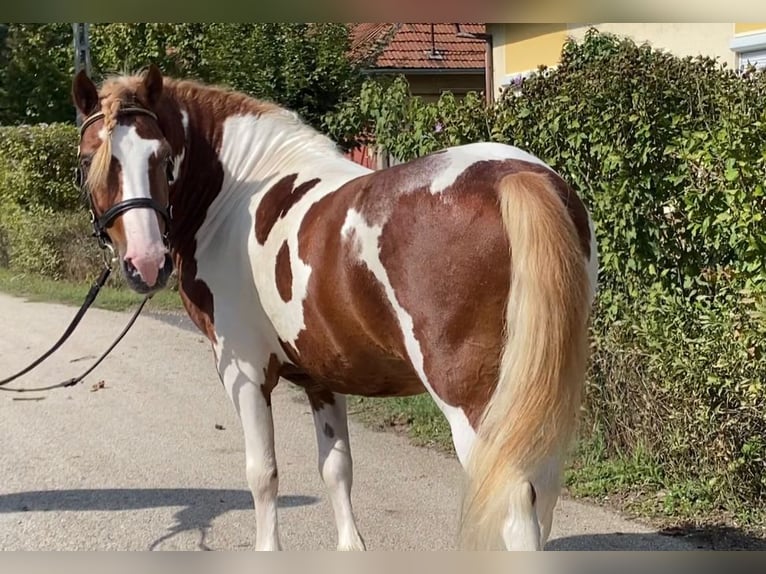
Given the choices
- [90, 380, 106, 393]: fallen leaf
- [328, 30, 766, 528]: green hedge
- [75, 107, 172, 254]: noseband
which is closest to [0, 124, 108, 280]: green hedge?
[90, 380, 106, 393]: fallen leaf

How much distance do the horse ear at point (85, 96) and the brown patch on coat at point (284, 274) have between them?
952 millimetres

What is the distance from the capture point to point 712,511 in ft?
13.5

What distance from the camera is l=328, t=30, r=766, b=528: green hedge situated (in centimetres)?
387

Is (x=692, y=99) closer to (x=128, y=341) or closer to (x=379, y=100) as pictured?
(x=379, y=100)

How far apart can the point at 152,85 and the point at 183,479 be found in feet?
8.87

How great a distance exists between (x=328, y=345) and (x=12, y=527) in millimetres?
2520

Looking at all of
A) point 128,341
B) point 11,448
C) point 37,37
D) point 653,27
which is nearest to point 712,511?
point 11,448

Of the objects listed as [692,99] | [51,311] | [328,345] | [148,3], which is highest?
[148,3]

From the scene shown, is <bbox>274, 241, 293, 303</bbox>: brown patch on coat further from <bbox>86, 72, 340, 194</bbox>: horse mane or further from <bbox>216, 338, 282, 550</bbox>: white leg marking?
<bbox>86, 72, 340, 194</bbox>: horse mane

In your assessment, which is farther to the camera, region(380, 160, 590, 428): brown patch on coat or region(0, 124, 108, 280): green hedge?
region(0, 124, 108, 280): green hedge

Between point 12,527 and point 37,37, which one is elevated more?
point 37,37

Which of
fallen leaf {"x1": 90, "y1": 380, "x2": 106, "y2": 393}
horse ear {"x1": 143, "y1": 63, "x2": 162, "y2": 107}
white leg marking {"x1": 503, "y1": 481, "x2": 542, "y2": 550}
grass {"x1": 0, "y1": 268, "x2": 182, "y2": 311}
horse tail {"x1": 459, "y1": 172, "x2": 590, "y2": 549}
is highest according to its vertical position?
horse ear {"x1": 143, "y1": 63, "x2": 162, "y2": 107}

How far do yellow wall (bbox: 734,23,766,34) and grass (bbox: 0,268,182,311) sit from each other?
689cm

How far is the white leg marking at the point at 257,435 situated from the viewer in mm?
3451
